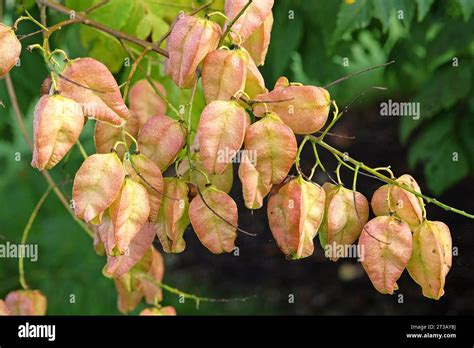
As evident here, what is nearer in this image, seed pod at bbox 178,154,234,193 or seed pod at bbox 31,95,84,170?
seed pod at bbox 31,95,84,170

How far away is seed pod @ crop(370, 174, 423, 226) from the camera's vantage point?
1.05m

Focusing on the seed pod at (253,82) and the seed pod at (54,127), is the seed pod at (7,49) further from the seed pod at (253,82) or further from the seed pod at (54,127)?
the seed pod at (253,82)

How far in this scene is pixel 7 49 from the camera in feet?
3.46

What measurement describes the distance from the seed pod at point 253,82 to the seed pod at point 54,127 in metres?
0.21

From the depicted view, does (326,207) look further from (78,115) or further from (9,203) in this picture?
(9,203)

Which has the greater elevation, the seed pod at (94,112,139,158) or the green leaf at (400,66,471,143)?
the green leaf at (400,66,471,143)

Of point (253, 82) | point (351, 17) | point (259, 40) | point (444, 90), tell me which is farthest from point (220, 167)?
point (444, 90)

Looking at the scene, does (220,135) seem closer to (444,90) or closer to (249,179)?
(249,179)

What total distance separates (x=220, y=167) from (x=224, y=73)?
0.39ft

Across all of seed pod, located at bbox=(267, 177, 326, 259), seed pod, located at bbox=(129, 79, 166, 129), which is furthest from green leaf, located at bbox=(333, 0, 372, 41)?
seed pod, located at bbox=(267, 177, 326, 259)

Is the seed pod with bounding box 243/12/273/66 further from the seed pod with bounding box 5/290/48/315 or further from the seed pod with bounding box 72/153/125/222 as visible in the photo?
the seed pod with bounding box 5/290/48/315

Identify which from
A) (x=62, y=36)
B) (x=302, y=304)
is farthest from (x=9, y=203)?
(x=302, y=304)

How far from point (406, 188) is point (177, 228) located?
287 millimetres

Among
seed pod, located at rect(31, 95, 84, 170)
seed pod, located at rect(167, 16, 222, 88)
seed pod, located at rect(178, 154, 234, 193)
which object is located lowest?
seed pod, located at rect(178, 154, 234, 193)
